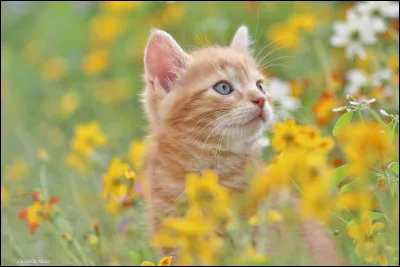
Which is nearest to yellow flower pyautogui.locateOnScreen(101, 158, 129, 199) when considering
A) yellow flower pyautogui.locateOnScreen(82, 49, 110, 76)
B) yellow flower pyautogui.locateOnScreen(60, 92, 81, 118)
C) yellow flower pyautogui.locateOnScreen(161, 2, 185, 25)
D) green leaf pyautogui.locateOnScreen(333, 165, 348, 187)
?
green leaf pyautogui.locateOnScreen(333, 165, 348, 187)

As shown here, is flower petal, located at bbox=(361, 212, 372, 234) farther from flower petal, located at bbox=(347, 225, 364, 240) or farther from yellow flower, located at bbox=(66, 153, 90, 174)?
yellow flower, located at bbox=(66, 153, 90, 174)

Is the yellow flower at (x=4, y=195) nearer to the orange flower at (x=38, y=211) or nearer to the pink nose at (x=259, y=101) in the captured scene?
the orange flower at (x=38, y=211)

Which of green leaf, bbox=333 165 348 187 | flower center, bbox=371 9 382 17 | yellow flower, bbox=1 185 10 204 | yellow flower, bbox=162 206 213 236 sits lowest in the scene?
yellow flower, bbox=162 206 213 236

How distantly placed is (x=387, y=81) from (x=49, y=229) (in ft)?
4.52

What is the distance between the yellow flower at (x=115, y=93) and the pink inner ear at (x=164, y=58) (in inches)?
99.0

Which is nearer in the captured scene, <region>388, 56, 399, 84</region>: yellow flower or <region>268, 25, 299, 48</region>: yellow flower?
<region>388, 56, 399, 84</region>: yellow flower

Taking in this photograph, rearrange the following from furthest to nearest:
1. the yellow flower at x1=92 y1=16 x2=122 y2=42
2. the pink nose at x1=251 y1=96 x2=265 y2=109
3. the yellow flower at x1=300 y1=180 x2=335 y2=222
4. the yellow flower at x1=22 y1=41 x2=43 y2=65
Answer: the yellow flower at x1=22 y1=41 x2=43 y2=65, the yellow flower at x1=92 y1=16 x2=122 y2=42, the pink nose at x1=251 y1=96 x2=265 y2=109, the yellow flower at x1=300 y1=180 x2=335 y2=222

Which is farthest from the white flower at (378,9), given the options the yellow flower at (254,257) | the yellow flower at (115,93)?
the yellow flower at (115,93)

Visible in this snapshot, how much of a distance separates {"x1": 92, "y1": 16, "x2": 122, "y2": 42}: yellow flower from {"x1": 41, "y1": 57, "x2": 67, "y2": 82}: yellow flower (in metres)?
0.35

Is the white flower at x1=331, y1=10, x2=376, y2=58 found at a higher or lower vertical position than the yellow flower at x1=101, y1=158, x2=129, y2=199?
higher

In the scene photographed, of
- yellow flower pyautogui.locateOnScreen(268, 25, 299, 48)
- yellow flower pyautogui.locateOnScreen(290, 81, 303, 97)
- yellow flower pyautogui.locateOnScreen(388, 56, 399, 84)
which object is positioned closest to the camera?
yellow flower pyautogui.locateOnScreen(388, 56, 399, 84)

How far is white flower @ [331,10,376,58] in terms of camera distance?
2.87 m

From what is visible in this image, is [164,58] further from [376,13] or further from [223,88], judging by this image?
[376,13]

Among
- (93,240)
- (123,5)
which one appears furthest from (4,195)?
(123,5)
